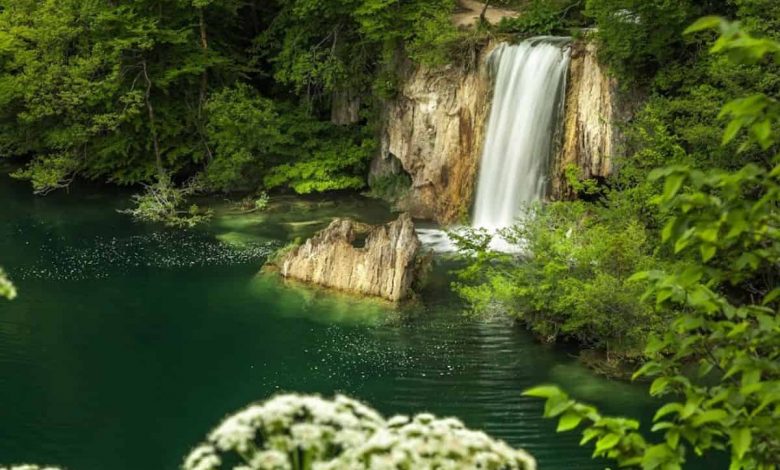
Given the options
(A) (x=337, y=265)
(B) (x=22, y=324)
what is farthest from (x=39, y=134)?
(A) (x=337, y=265)

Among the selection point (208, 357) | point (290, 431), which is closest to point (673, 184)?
point (290, 431)

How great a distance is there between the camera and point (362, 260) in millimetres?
20047

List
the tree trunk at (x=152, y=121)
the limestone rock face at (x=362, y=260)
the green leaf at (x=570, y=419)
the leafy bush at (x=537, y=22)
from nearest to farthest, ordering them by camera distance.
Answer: the green leaf at (x=570, y=419) < the limestone rock face at (x=362, y=260) < the leafy bush at (x=537, y=22) < the tree trunk at (x=152, y=121)

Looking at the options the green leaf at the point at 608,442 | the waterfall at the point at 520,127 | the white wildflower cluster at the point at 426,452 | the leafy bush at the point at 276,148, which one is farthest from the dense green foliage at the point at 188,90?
the white wildflower cluster at the point at 426,452

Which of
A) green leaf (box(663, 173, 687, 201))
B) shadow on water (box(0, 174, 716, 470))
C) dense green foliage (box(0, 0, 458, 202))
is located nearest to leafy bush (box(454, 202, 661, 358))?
shadow on water (box(0, 174, 716, 470))

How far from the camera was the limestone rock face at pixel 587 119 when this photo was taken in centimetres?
2136

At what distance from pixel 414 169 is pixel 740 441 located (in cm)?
2304

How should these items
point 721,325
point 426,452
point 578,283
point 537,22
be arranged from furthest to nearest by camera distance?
point 537,22, point 578,283, point 721,325, point 426,452

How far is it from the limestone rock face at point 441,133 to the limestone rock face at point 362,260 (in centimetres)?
522

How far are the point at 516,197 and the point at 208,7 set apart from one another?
42.8ft

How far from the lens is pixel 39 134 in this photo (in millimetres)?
31297

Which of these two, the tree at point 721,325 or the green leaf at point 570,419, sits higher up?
the tree at point 721,325

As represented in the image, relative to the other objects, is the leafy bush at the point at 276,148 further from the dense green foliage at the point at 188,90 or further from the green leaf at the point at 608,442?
the green leaf at the point at 608,442

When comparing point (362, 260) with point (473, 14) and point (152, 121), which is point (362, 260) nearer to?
point (473, 14)
